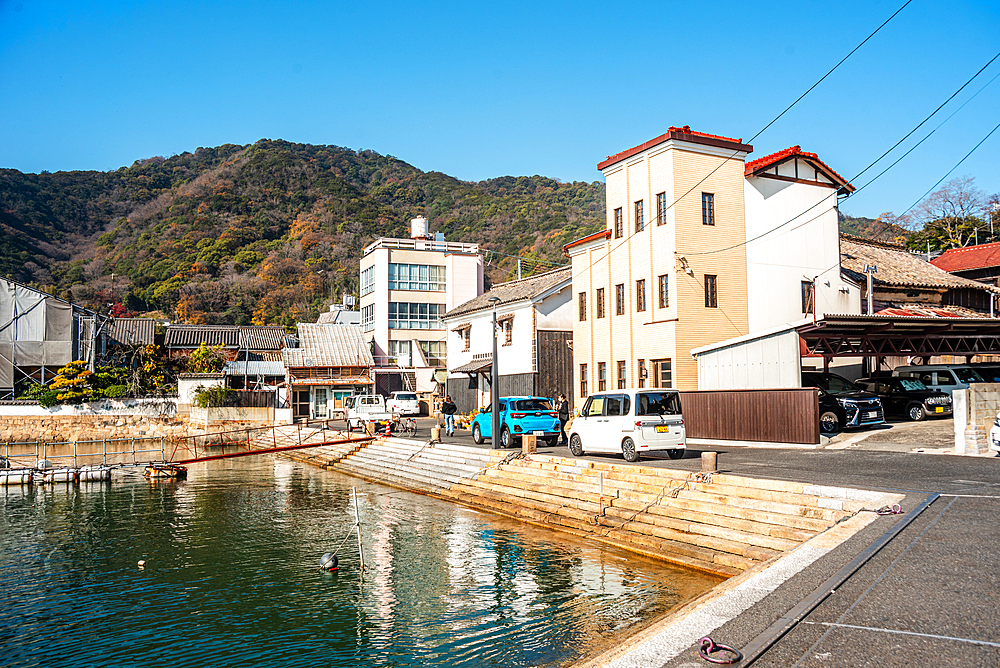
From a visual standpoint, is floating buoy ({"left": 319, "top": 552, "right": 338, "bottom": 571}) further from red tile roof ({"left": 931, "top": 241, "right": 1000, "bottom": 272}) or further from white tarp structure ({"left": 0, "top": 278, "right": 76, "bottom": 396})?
red tile roof ({"left": 931, "top": 241, "right": 1000, "bottom": 272})

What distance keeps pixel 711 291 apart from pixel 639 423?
1175 centimetres

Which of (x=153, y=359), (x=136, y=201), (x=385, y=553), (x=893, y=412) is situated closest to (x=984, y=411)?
(x=893, y=412)

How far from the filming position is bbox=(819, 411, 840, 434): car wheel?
21.5 meters

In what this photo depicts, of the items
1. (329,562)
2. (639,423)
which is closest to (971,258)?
(639,423)

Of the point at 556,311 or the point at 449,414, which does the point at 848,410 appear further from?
the point at 556,311

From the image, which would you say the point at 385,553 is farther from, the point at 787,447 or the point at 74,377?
the point at 74,377

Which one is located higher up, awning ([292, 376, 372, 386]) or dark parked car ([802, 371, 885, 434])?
awning ([292, 376, 372, 386])

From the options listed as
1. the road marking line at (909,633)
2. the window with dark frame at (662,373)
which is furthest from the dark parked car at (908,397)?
the road marking line at (909,633)

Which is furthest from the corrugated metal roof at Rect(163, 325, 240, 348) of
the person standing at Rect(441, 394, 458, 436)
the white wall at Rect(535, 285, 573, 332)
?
the person standing at Rect(441, 394, 458, 436)

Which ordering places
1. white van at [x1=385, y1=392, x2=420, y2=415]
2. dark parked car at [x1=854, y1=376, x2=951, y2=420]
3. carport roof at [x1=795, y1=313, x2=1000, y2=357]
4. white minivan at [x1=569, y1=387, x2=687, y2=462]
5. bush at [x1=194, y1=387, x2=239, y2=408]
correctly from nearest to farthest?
white minivan at [x1=569, y1=387, x2=687, y2=462], carport roof at [x1=795, y1=313, x2=1000, y2=357], dark parked car at [x1=854, y1=376, x2=951, y2=420], white van at [x1=385, y1=392, x2=420, y2=415], bush at [x1=194, y1=387, x2=239, y2=408]

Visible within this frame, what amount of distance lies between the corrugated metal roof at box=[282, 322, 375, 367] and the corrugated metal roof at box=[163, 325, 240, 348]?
38.4 ft

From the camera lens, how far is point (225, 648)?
927cm

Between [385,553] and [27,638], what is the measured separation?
20.4ft

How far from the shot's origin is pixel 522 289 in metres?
37.7
